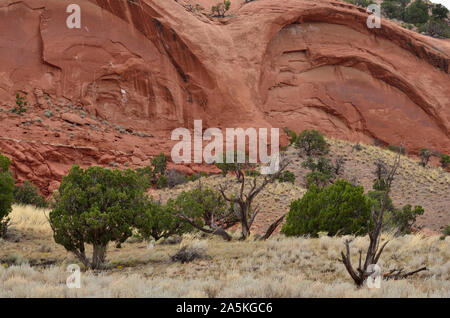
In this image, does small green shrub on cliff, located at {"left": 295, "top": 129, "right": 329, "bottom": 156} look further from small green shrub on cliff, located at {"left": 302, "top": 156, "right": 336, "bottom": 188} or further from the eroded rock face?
the eroded rock face

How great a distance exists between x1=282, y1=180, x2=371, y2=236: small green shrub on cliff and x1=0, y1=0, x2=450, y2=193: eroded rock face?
54.2 feet

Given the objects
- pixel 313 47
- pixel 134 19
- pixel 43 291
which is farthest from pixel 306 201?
pixel 313 47

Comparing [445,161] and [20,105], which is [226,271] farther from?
[445,161]

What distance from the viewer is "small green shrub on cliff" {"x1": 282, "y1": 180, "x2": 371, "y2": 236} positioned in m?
11.5

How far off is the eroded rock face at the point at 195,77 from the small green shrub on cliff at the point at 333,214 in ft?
54.2

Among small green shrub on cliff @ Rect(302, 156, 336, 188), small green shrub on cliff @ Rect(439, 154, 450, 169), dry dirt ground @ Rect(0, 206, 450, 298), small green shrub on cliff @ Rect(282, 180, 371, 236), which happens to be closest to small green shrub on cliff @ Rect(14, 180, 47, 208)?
dry dirt ground @ Rect(0, 206, 450, 298)

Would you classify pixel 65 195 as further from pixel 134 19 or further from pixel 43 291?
pixel 134 19

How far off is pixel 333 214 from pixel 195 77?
2428 centimetres

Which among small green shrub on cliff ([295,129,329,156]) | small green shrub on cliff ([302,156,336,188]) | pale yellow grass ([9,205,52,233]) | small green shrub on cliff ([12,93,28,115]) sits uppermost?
small green shrub on cliff ([12,93,28,115])

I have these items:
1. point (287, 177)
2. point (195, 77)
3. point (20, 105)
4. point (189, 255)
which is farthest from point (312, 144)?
point (189, 255)

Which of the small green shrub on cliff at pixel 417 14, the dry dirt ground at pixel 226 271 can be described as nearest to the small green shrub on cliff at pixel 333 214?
the dry dirt ground at pixel 226 271

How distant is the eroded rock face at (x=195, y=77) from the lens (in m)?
27.2

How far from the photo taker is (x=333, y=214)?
11.7 metres

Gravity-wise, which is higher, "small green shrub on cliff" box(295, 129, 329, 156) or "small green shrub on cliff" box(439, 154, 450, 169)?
"small green shrub on cliff" box(295, 129, 329, 156)
